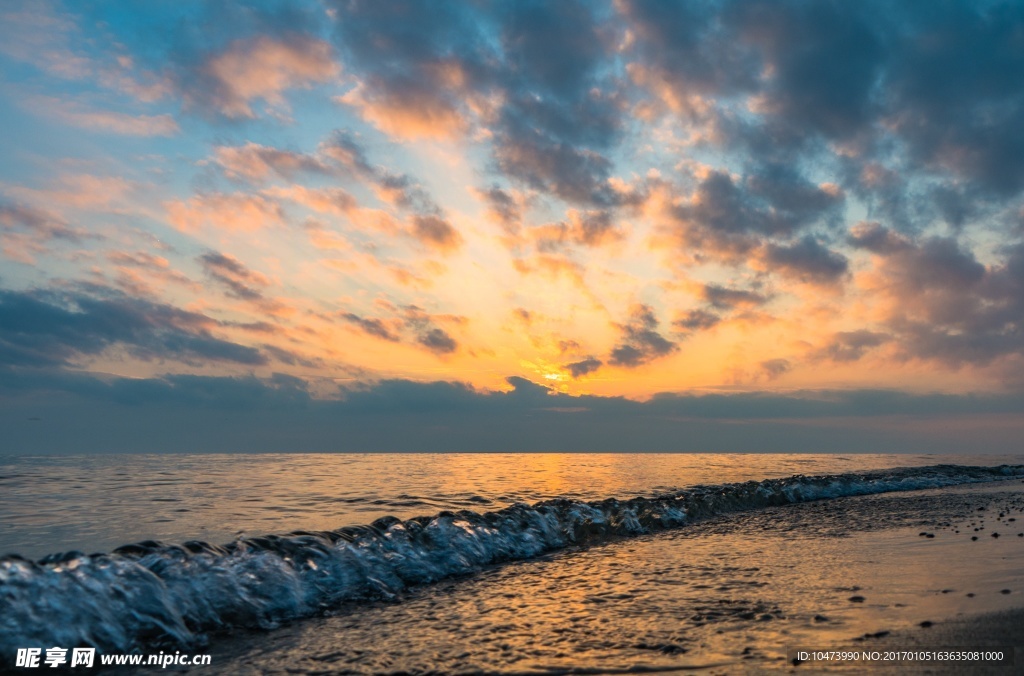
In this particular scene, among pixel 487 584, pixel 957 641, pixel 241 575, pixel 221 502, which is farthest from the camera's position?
pixel 221 502

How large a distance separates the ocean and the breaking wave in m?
0.03

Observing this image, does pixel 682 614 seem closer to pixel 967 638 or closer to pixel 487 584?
pixel 967 638

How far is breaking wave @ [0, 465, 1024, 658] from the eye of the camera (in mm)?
6414

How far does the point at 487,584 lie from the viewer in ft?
29.7

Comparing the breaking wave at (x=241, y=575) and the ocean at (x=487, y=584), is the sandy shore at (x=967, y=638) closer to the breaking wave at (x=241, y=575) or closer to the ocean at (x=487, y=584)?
the ocean at (x=487, y=584)

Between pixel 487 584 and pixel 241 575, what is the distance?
350cm

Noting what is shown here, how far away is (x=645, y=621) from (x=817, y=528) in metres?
9.40

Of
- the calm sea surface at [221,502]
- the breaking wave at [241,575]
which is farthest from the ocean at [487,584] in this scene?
the calm sea surface at [221,502]

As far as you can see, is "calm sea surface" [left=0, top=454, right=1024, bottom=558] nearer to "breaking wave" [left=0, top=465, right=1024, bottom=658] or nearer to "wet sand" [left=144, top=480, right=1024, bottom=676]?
"breaking wave" [left=0, top=465, right=1024, bottom=658]

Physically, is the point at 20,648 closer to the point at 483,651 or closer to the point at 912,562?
the point at 483,651

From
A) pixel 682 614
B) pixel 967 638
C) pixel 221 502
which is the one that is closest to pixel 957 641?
pixel 967 638

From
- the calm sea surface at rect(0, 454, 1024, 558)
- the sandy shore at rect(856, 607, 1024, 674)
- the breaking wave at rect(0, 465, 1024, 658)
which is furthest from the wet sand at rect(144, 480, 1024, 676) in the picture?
the calm sea surface at rect(0, 454, 1024, 558)

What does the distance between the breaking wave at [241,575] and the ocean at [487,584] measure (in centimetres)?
3

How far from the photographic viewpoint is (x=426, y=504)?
57.6 feet
